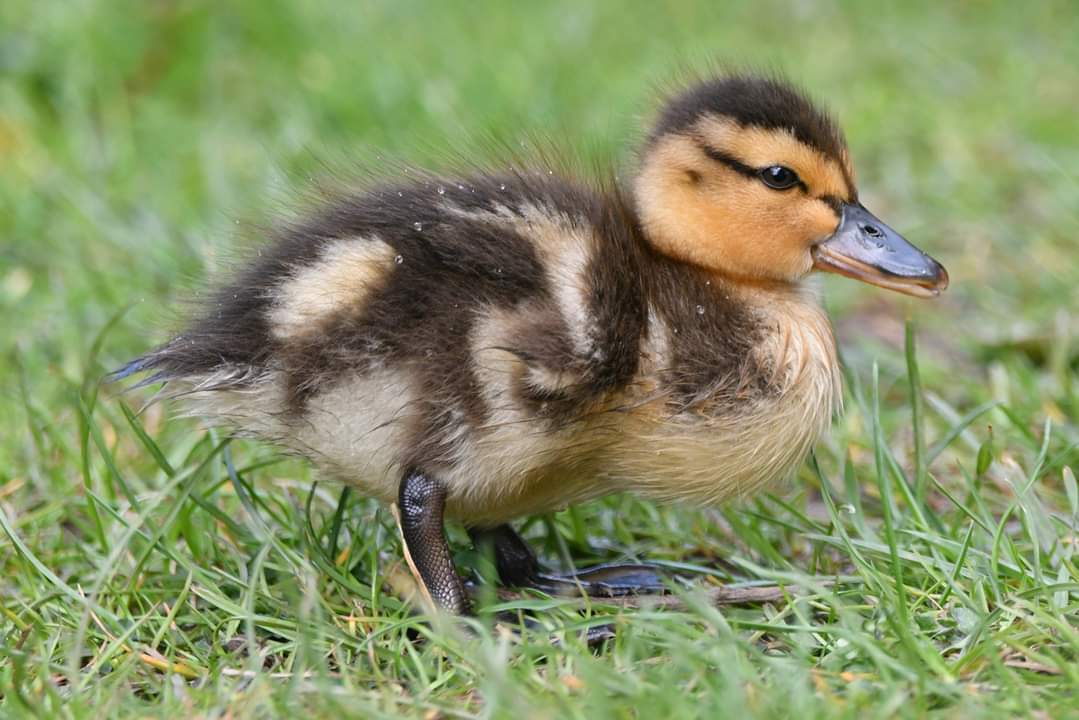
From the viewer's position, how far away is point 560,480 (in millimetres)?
2482

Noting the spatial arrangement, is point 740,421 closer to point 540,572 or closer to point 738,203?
point 738,203

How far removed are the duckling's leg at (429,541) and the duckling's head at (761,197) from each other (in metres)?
0.60

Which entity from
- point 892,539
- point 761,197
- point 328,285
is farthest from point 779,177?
point 328,285

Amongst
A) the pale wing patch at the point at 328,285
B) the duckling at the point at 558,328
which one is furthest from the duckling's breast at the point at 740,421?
the pale wing patch at the point at 328,285

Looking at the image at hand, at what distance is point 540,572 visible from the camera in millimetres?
2754

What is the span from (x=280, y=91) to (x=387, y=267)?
3.26 meters

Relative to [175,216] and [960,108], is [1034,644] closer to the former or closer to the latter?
[175,216]

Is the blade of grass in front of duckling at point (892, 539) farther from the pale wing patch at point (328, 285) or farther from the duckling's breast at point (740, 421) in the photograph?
the pale wing patch at point (328, 285)

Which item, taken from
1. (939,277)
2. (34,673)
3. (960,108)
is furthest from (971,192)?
Answer: (34,673)

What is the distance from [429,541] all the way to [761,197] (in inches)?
32.3

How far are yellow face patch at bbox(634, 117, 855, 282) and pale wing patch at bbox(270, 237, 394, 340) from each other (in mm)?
525

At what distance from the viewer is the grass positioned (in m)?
2.12

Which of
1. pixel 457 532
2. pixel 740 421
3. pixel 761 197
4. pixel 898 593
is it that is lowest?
pixel 457 532

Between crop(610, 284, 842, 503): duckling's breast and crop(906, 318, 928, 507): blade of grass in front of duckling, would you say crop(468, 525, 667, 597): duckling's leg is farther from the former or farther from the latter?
crop(906, 318, 928, 507): blade of grass in front of duckling
